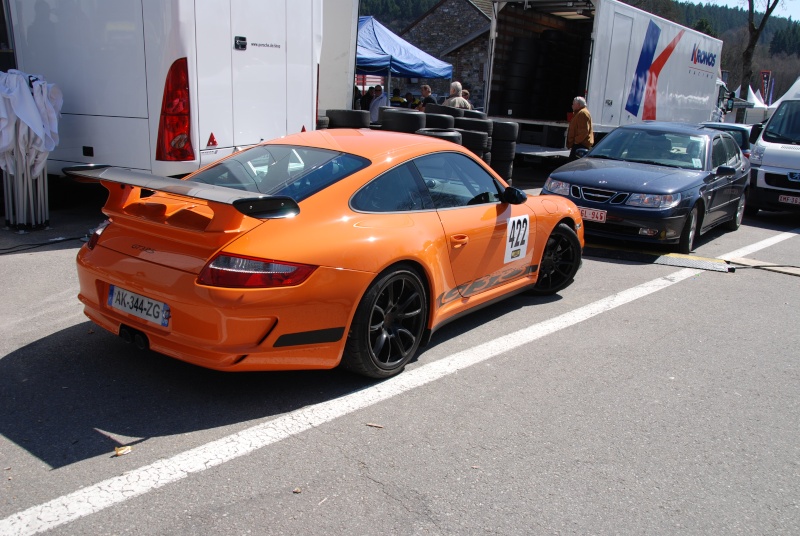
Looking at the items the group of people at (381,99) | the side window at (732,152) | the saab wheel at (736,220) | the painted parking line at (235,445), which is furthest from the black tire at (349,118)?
the saab wheel at (736,220)

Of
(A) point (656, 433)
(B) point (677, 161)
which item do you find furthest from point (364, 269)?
(B) point (677, 161)

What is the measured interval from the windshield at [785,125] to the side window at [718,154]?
3.49 metres

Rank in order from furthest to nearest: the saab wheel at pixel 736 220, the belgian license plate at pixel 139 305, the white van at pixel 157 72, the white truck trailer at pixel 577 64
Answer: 1. the white truck trailer at pixel 577 64
2. the saab wheel at pixel 736 220
3. the white van at pixel 157 72
4. the belgian license plate at pixel 139 305

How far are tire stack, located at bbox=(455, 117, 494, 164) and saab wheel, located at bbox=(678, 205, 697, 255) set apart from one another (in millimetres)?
2917

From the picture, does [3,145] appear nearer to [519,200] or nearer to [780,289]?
[519,200]

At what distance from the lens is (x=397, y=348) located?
14.7ft

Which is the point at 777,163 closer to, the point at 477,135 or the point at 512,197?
the point at 477,135

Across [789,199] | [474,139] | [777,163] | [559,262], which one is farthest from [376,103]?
[559,262]

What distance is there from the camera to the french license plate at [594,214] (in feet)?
27.9

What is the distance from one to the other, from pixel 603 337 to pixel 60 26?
6448 mm

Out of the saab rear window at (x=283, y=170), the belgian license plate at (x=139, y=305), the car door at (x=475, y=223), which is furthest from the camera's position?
the car door at (x=475, y=223)

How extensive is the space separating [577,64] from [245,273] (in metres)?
15.6

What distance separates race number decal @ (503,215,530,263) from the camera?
553 centimetres

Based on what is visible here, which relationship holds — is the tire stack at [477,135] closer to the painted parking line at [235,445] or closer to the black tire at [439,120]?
the black tire at [439,120]
